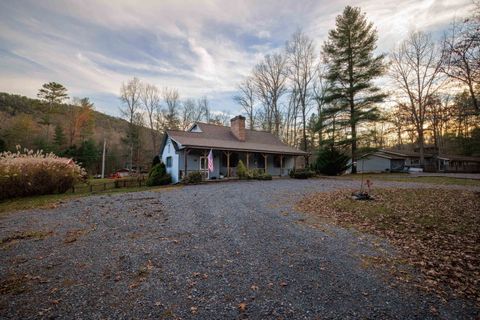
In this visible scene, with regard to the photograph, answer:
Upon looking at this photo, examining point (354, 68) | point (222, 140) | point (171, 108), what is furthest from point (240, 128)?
point (171, 108)

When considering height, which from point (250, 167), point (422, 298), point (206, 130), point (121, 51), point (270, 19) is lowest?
point (422, 298)

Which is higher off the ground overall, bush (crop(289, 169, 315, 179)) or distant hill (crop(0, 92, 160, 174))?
distant hill (crop(0, 92, 160, 174))

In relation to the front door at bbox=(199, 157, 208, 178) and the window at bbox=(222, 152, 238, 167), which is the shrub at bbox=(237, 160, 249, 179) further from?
the front door at bbox=(199, 157, 208, 178)

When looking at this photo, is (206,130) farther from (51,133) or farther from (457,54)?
(51,133)

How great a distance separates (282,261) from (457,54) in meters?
11.2

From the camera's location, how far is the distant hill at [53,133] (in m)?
28.6

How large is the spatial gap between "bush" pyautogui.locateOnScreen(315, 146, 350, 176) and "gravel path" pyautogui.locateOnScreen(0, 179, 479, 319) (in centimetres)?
1734

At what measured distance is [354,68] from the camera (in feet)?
75.4

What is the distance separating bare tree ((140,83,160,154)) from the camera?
3281 cm

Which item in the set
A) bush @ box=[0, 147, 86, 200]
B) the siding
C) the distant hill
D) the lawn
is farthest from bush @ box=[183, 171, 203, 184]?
the siding

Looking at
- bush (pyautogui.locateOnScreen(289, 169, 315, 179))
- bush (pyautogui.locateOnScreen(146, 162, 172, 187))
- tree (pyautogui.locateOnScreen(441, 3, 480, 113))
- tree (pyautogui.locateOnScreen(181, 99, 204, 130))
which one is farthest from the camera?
tree (pyautogui.locateOnScreen(181, 99, 204, 130))

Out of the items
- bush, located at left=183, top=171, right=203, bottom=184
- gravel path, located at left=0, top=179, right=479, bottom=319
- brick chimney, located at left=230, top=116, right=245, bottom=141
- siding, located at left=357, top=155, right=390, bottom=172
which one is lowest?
gravel path, located at left=0, top=179, right=479, bottom=319

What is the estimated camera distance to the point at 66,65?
41.7ft

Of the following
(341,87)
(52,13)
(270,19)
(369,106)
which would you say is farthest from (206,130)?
(369,106)
